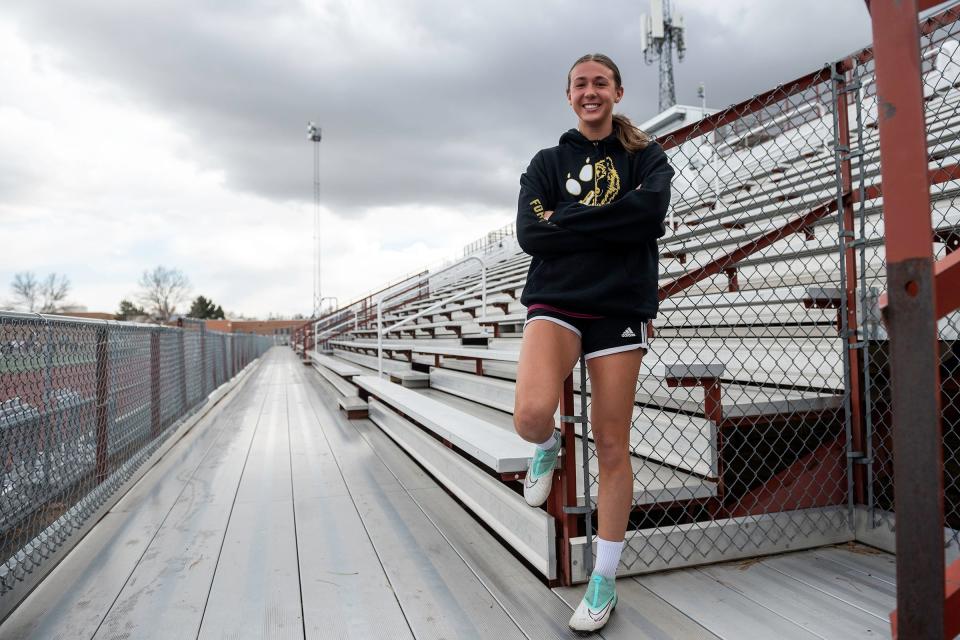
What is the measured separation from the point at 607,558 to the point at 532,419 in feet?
1.40

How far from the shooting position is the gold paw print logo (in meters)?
1.51

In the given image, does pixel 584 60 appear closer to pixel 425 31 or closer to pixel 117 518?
pixel 117 518

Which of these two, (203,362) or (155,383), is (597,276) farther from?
(203,362)

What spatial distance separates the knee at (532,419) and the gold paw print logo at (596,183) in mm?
557

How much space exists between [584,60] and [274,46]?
11270 mm

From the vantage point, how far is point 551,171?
1565 millimetres

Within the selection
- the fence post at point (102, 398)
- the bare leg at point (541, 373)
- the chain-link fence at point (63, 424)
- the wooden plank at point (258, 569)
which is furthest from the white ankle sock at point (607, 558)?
the fence post at point (102, 398)

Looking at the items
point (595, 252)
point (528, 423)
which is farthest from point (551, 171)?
point (528, 423)

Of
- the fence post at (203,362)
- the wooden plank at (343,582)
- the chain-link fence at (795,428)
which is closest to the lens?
the wooden plank at (343,582)

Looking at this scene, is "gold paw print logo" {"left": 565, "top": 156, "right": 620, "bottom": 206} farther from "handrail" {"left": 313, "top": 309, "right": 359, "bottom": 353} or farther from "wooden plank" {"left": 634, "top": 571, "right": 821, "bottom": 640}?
"handrail" {"left": 313, "top": 309, "right": 359, "bottom": 353}

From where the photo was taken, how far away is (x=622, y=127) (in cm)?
157

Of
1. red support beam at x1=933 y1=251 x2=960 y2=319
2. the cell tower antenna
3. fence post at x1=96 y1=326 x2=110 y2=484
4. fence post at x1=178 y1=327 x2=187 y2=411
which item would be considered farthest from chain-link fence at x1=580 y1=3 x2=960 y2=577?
the cell tower antenna

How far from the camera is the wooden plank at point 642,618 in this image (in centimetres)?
142

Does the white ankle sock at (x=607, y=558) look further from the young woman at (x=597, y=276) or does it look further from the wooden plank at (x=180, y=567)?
the wooden plank at (x=180, y=567)
